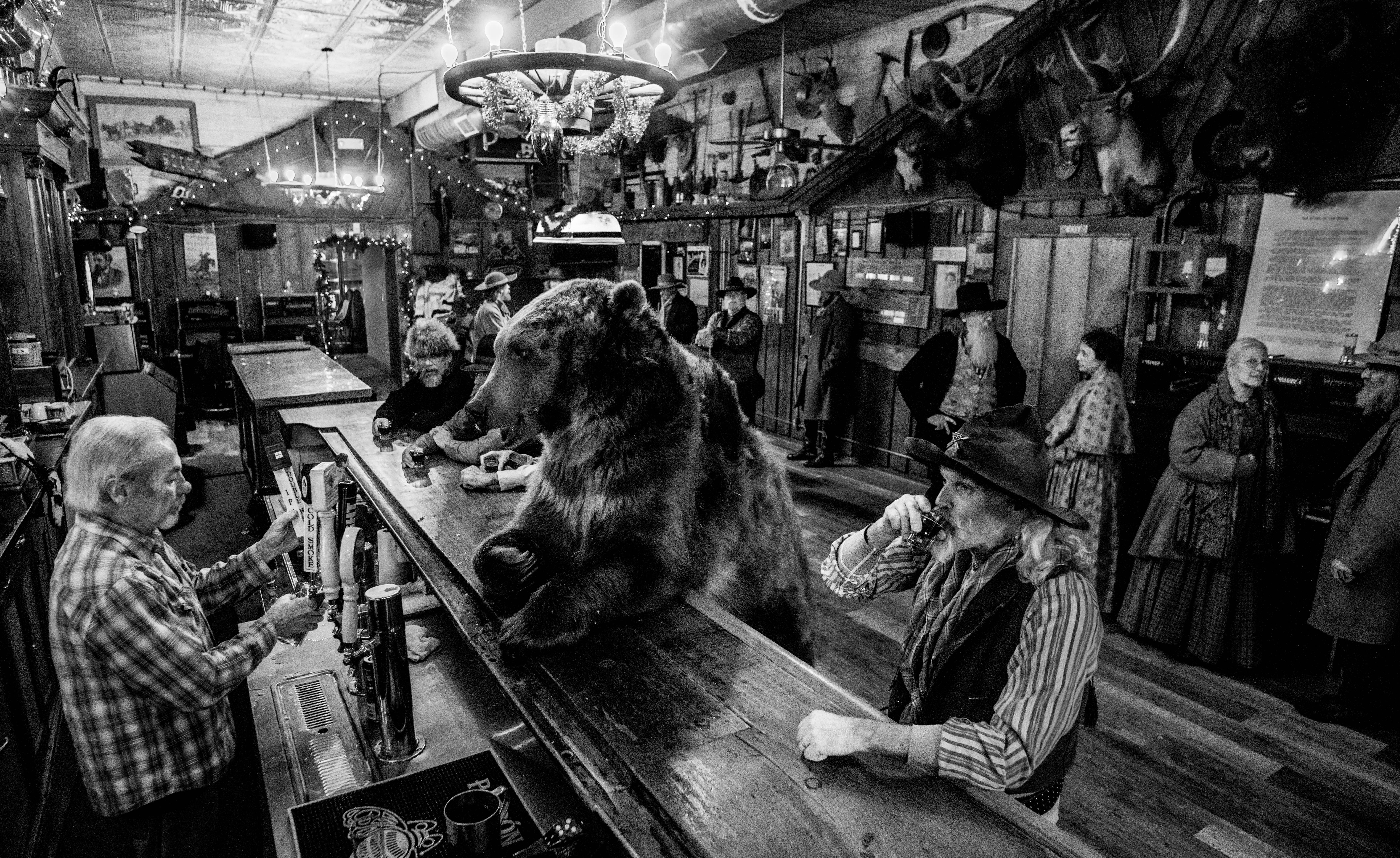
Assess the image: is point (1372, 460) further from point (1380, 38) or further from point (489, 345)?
point (489, 345)

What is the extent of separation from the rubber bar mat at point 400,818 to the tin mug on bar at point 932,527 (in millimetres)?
1028

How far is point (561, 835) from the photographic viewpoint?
1.31 meters

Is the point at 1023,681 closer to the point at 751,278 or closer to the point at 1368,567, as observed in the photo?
the point at 1368,567

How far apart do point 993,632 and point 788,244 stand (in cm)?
804

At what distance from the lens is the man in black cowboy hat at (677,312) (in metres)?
9.55

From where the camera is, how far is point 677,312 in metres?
9.62

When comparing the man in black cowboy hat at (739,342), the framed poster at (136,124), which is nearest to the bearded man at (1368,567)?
the man in black cowboy hat at (739,342)

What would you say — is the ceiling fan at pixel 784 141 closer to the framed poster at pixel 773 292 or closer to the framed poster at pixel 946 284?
the framed poster at pixel 773 292

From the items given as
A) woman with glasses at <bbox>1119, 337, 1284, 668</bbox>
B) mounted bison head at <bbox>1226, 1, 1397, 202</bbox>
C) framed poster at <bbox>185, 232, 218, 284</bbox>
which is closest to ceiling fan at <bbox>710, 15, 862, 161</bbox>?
mounted bison head at <bbox>1226, 1, 1397, 202</bbox>

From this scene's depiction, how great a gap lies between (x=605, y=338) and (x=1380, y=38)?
15.0ft

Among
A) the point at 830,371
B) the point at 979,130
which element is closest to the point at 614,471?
the point at 979,130

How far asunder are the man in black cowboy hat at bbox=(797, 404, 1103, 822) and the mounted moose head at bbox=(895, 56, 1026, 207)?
17.2 ft

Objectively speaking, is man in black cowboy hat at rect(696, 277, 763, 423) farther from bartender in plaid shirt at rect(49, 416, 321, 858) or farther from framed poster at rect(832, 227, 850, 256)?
bartender in plaid shirt at rect(49, 416, 321, 858)

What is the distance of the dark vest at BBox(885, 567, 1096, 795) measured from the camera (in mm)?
1725
